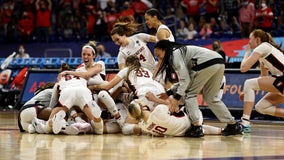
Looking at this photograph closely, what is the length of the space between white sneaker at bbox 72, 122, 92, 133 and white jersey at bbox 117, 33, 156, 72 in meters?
1.73

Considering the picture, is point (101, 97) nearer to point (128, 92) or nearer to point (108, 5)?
point (128, 92)

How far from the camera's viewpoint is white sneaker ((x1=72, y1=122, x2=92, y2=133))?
453 inches

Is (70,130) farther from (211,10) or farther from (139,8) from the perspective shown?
(139,8)

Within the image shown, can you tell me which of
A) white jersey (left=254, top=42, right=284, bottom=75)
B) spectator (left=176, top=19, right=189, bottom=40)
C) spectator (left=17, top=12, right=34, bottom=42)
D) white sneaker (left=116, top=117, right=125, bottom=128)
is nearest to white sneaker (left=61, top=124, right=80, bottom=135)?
white sneaker (left=116, top=117, right=125, bottom=128)

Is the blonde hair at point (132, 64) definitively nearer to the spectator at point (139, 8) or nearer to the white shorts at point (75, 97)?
the white shorts at point (75, 97)

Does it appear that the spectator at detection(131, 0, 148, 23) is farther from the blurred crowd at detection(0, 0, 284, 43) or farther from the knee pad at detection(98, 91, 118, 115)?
the knee pad at detection(98, 91, 118, 115)

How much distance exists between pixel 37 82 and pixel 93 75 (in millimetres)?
7920

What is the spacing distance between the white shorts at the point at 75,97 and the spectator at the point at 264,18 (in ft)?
35.8

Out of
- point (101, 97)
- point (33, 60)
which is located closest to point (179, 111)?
point (101, 97)

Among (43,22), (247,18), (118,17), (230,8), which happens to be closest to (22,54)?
(43,22)

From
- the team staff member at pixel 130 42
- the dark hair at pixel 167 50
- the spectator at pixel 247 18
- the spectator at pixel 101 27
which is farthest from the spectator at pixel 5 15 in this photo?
the dark hair at pixel 167 50

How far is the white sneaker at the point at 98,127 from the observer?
1150 cm

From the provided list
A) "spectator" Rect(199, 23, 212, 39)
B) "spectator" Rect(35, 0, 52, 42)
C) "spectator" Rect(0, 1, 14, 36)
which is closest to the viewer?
"spectator" Rect(199, 23, 212, 39)

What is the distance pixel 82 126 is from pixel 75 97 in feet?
2.00
